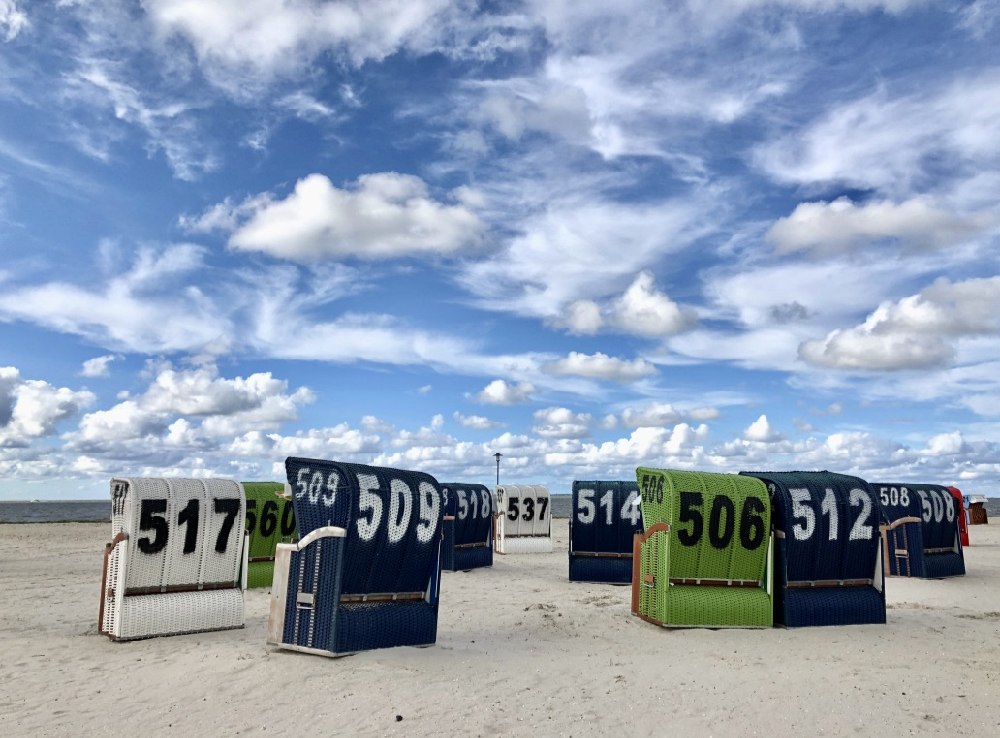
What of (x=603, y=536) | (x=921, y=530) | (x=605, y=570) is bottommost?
(x=605, y=570)

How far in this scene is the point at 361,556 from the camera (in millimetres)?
12250

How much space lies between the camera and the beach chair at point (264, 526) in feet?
65.7

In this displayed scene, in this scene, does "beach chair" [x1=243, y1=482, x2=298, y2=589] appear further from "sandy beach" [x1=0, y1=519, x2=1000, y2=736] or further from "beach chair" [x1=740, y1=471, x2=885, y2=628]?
"beach chair" [x1=740, y1=471, x2=885, y2=628]

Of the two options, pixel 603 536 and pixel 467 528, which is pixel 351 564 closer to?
pixel 603 536

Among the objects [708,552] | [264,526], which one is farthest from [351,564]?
[264,526]

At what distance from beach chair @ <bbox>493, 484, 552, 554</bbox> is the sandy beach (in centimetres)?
1716

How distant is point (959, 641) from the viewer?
15.0 m

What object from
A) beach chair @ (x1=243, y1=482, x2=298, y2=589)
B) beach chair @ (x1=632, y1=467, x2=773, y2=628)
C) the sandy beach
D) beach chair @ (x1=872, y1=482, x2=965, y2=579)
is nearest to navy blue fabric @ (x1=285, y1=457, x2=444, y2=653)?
the sandy beach

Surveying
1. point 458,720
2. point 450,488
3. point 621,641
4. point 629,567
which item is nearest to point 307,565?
point 458,720

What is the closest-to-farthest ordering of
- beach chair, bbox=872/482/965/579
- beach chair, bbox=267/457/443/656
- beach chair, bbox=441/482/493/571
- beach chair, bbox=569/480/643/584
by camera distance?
1. beach chair, bbox=267/457/443/656
2. beach chair, bbox=569/480/643/584
3. beach chair, bbox=872/482/965/579
4. beach chair, bbox=441/482/493/571

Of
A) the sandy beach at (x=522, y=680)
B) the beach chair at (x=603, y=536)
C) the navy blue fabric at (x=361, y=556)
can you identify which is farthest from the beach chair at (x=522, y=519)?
the navy blue fabric at (x=361, y=556)

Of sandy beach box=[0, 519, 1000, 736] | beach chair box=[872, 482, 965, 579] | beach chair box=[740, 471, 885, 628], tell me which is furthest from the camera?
beach chair box=[872, 482, 965, 579]

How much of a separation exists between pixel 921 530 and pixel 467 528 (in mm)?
14400

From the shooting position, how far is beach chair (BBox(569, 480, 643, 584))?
78.4 ft
